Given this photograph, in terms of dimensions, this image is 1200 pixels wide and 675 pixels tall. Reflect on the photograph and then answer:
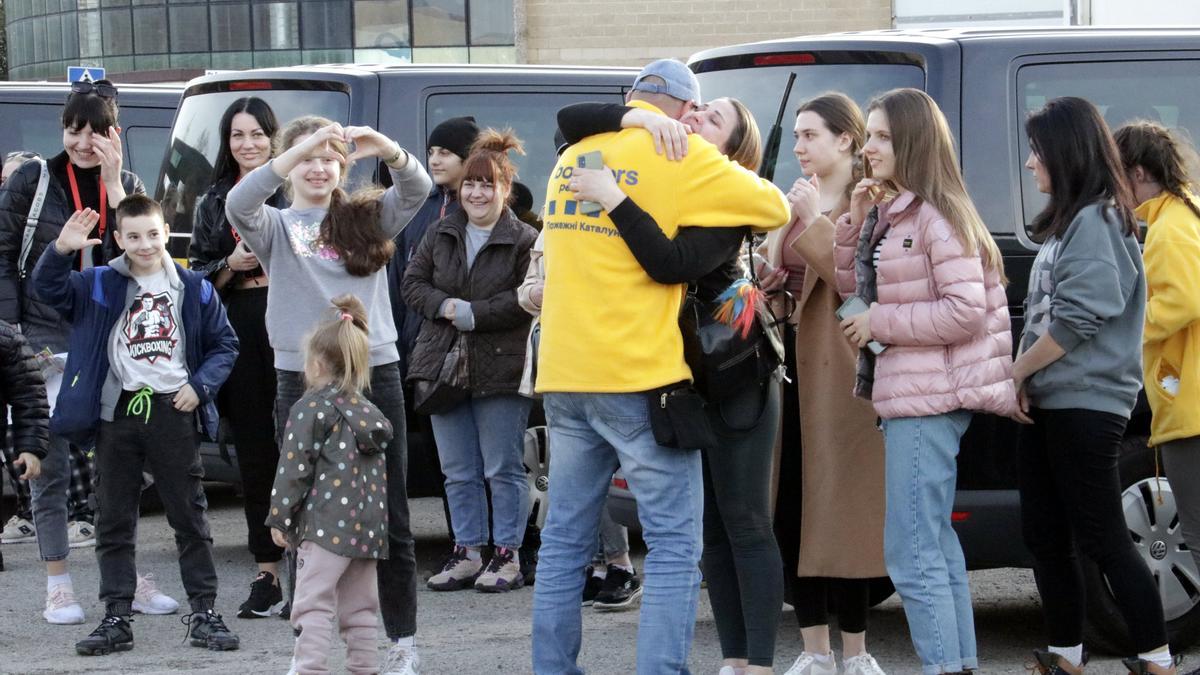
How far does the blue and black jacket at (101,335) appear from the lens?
6.11m

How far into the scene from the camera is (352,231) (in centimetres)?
587

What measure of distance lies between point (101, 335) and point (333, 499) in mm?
1451

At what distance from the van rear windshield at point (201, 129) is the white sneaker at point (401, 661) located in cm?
283

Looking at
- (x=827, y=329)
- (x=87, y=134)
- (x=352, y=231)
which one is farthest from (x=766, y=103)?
(x=87, y=134)

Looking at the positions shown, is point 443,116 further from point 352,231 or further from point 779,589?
point 779,589

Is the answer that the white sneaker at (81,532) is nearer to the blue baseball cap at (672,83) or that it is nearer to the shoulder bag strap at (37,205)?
the shoulder bag strap at (37,205)

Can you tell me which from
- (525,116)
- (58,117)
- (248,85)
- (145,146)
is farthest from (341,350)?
(145,146)

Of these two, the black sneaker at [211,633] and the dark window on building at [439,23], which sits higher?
the dark window on building at [439,23]

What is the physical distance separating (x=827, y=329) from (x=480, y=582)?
2487 mm

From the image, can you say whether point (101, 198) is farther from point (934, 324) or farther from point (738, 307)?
point (934, 324)

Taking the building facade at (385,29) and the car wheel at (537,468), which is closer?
the car wheel at (537,468)

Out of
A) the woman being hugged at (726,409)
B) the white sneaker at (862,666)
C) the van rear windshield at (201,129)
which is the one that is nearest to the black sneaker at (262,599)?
the van rear windshield at (201,129)

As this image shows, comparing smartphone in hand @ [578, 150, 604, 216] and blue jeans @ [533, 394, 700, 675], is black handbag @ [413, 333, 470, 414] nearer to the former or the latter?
blue jeans @ [533, 394, 700, 675]

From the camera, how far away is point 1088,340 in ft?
16.6
